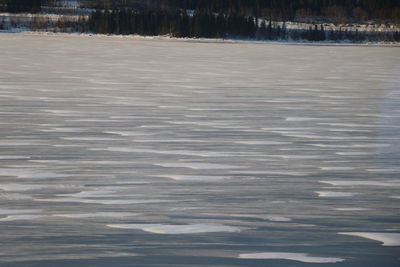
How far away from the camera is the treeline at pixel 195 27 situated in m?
64.1

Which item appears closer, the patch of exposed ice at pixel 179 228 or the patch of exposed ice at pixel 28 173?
the patch of exposed ice at pixel 179 228

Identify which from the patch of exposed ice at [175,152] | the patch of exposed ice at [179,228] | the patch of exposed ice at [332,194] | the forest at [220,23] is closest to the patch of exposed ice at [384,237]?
the patch of exposed ice at [179,228]

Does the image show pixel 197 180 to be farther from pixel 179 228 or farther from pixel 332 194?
pixel 179 228

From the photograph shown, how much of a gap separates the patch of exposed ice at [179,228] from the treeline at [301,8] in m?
84.0

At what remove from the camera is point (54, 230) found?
439 centimetres

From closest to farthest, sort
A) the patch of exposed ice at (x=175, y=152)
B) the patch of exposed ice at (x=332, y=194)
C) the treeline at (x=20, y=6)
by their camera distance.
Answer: the patch of exposed ice at (x=332, y=194)
the patch of exposed ice at (x=175, y=152)
the treeline at (x=20, y=6)

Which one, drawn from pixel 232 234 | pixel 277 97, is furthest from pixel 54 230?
pixel 277 97

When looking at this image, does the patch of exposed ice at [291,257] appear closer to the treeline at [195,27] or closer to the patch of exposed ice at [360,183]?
the patch of exposed ice at [360,183]

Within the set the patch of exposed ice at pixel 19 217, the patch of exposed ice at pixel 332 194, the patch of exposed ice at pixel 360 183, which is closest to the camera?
the patch of exposed ice at pixel 19 217

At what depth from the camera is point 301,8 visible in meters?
94.8

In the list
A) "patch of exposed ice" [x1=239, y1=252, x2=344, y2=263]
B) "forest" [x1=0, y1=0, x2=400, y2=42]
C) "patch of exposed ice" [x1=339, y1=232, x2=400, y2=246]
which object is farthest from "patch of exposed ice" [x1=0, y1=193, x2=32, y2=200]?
"forest" [x1=0, y1=0, x2=400, y2=42]

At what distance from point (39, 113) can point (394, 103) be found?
4.94 meters

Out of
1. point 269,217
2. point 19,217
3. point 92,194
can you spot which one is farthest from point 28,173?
point 269,217

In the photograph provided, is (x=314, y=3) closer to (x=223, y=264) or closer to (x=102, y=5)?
(x=102, y=5)
